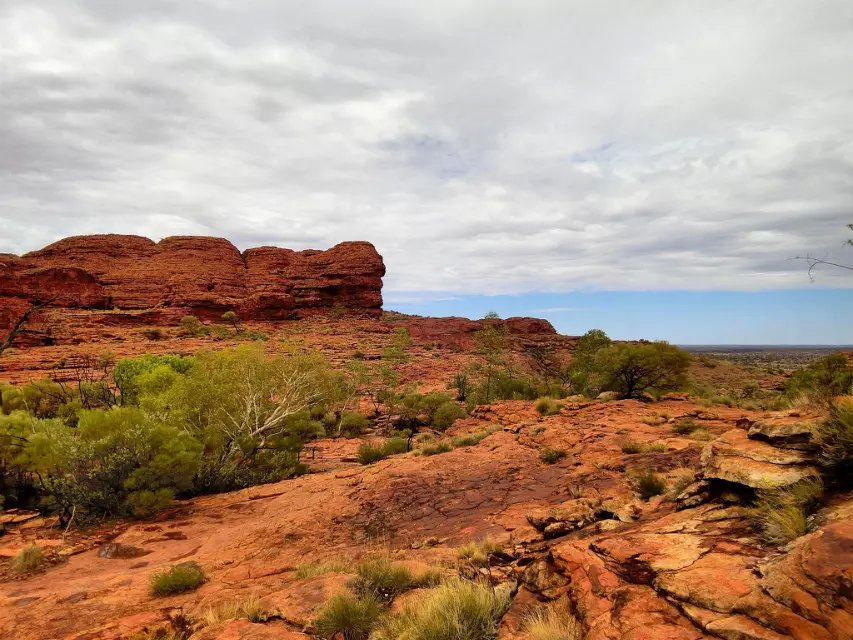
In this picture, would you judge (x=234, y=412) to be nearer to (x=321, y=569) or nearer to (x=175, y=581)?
(x=175, y=581)

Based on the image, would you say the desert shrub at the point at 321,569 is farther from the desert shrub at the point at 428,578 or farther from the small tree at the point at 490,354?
the small tree at the point at 490,354

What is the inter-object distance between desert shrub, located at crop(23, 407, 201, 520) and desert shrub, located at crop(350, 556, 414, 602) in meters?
7.99

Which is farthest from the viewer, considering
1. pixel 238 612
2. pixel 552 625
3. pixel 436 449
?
pixel 436 449

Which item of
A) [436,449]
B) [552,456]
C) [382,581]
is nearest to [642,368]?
[552,456]

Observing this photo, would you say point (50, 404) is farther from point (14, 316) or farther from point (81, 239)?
point (81, 239)

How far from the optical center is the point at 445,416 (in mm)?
23109

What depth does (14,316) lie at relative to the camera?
47125mm

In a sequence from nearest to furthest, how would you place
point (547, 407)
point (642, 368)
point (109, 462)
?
1. point (109, 462)
2. point (547, 407)
3. point (642, 368)

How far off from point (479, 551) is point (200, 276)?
69908mm

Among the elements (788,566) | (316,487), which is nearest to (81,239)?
(316,487)

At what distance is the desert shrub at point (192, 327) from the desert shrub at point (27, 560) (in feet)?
153

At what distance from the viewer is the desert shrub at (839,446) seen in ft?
15.1

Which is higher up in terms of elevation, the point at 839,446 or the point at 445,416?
the point at 839,446

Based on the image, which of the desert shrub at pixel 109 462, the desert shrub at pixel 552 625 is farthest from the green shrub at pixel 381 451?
the desert shrub at pixel 552 625
